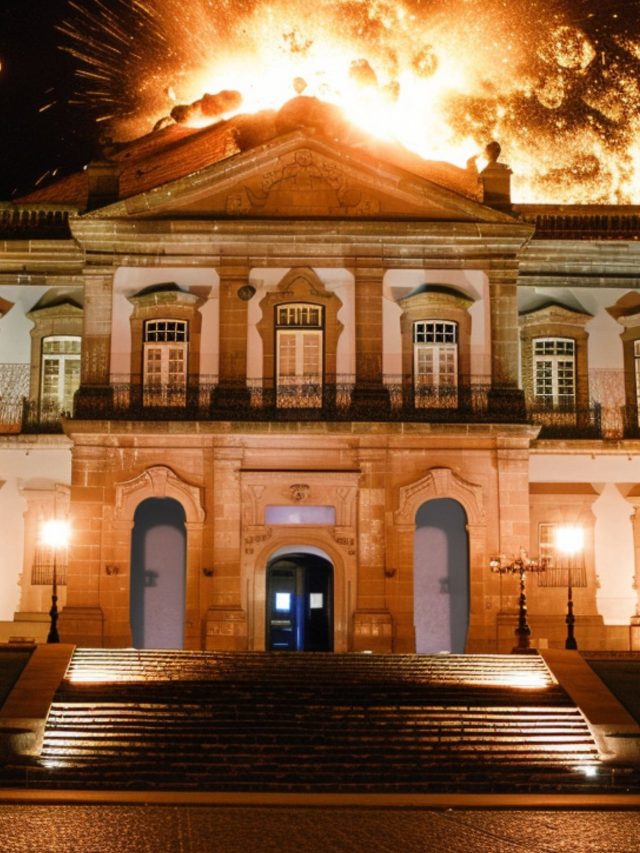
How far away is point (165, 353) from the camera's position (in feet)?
103

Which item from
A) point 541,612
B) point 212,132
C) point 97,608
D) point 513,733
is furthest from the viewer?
point 212,132

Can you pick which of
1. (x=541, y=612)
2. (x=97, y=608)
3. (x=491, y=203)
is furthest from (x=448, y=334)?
(x=97, y=608)

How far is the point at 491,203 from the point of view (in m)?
32.4

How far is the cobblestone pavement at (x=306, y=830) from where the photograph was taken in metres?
15.6

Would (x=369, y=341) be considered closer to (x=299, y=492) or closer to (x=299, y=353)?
(x=299, y=353)

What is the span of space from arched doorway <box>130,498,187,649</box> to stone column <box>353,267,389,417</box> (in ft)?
16.6

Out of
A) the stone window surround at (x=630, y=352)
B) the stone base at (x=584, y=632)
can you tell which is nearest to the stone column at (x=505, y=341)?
the stone window surround at (x=630, y=352)

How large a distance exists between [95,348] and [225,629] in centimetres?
690

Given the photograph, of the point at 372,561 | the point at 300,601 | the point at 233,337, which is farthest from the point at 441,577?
the point at 233,337

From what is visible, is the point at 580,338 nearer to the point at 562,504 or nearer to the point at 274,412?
the point at 562,504

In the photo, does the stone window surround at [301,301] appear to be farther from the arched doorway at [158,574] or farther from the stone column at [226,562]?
the arched doorway at [158,574]

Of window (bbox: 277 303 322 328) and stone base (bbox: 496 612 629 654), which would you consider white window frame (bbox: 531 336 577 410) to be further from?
window (bbox: 277 303 322 328)

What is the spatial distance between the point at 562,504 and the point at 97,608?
10929 mm

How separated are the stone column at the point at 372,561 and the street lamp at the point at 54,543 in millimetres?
6454
